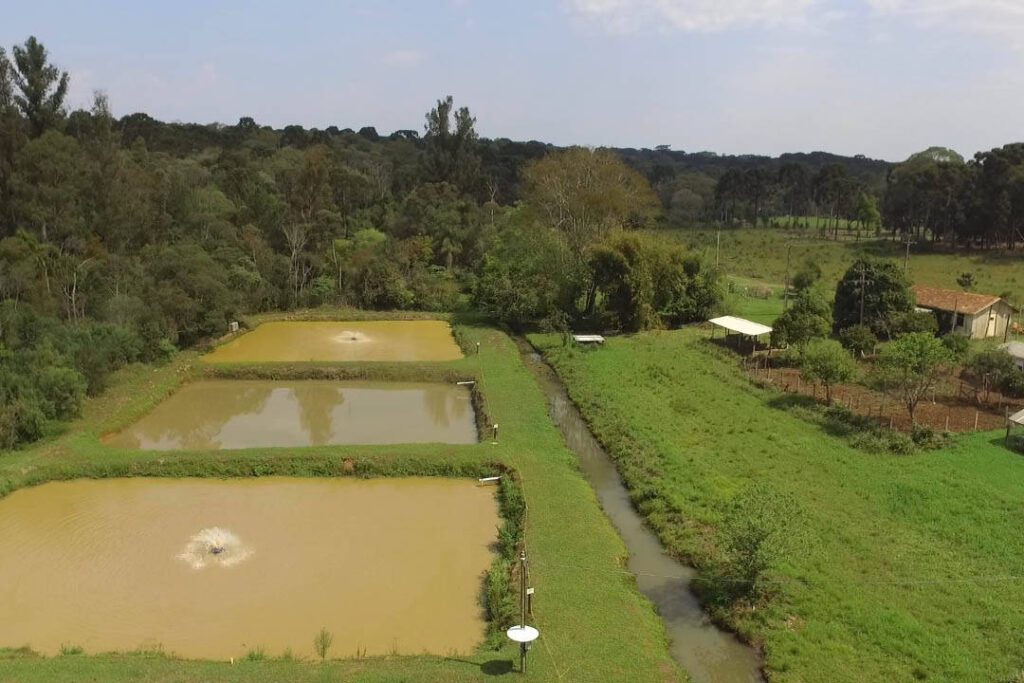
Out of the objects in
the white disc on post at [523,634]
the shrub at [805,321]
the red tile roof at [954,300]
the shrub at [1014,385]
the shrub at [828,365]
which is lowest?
the white disc on post at [523,634]

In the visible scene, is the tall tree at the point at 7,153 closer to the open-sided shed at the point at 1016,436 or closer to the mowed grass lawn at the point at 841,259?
the mowed grass lawn at the point at 841,259

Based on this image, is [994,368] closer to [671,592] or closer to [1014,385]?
[1014,385]

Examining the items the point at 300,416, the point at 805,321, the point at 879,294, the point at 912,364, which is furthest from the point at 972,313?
the point at 300,416

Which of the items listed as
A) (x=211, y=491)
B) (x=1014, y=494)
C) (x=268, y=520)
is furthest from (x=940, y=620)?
(x=211, y=491)

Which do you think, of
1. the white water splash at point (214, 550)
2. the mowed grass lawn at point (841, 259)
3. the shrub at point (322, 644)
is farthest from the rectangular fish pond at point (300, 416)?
the mowed grass lawn at point (841, 259)

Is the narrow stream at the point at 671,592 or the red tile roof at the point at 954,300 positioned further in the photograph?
the red tile roof at the point at 954,300

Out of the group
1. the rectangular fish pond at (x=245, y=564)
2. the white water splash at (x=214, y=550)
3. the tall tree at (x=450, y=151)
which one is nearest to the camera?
the rectangular fish pond at (x=245, y=564)

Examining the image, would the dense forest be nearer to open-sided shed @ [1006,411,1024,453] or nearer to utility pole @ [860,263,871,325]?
utility pole @ [860,263,871,325]
